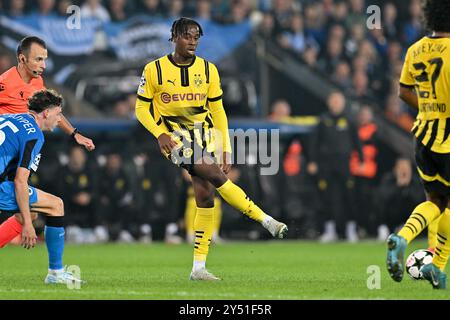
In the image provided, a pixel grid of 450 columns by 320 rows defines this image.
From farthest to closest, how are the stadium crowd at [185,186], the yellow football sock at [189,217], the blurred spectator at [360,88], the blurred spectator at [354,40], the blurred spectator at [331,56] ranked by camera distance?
the blurred spectator at [354,40] < the blurred spectator at [331,56] < the blurred spectator at [360,88] < the stadium crowd at [185,186] < the yellow football sock at [189,217]

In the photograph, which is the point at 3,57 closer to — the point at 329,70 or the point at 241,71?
the point at 241,71

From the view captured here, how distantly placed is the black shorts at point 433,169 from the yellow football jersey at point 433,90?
0.05 meters

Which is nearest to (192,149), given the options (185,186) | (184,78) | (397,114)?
(184,78)

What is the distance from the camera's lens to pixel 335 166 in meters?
19.6

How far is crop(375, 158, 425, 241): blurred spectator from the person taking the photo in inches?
773

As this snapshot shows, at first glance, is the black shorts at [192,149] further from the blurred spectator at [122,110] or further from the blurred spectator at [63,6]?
the blurred spectator at [63,6]

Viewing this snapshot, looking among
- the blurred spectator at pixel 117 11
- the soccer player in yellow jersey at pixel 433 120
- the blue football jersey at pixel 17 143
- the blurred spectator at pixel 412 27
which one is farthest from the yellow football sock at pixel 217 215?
the soccer player in yellow jersey at pixel 433 120

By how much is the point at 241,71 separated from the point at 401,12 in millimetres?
5495

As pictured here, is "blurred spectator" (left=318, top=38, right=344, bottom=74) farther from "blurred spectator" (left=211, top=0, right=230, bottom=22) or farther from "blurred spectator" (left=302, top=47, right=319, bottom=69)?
"blurred spectator" (left=211, top=0, right=230, bottom=22)

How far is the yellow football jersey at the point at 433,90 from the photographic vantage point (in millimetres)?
9180

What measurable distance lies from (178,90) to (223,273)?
2.15m

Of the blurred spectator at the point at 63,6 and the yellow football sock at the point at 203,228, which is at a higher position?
the blurred spectator at the point at 63,6

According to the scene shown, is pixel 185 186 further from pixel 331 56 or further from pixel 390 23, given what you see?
pixel 390 23

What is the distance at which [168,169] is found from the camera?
19656 mm
